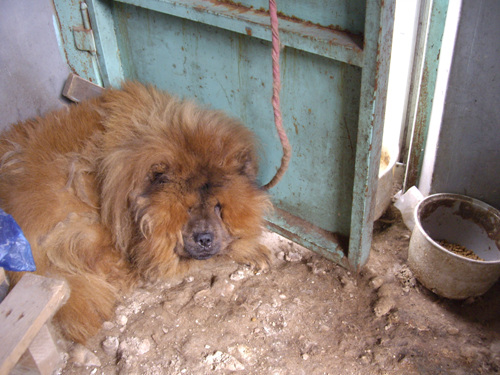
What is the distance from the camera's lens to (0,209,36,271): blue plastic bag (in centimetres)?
193

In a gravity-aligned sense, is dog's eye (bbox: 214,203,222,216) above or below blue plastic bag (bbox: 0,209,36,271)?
below

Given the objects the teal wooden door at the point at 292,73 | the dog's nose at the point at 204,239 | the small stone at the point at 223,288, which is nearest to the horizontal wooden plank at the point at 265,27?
the teal wooden door at the point at 292,73

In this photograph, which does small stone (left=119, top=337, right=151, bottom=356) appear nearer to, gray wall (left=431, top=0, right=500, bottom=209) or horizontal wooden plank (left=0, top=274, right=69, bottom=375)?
horizontal wooden plank (left=0, top=274, right=69, bottom=375)

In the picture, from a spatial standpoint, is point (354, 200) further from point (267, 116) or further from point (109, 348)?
point (109, 348)

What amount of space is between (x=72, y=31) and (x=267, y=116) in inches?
56.9

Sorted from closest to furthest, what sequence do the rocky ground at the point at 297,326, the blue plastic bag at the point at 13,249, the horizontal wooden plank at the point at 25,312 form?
the horizontal wooden plank at the point at 25,312
the blue plastic bag at the point at 13,249
the rocky ground at the point at 297,326

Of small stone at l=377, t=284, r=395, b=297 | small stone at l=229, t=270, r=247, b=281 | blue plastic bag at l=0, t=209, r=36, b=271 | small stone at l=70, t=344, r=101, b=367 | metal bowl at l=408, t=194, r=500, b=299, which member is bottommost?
small stone at l=377, t=284, r=395, b=297

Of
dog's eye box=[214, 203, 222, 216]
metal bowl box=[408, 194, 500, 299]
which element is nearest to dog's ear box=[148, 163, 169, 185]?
dog's eye box=[214, 203, 222, 216]

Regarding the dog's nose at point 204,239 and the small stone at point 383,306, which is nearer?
the dog's nose at point 204,239

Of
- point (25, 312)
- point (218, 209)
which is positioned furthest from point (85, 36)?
point (25, 312)

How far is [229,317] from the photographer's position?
245 centimetres

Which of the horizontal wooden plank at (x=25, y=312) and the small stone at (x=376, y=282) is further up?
the horizontal wooden plank at (x=25, y=312)

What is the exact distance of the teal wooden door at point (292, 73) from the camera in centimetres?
210

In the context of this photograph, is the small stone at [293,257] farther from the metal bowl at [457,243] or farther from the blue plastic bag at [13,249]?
the blue plastic bag at [13,249]
